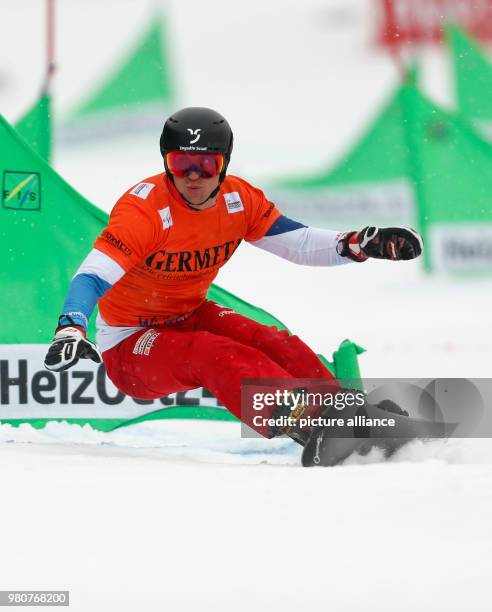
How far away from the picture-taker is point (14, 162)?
509 centimetres

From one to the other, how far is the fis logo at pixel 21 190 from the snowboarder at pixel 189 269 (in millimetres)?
777

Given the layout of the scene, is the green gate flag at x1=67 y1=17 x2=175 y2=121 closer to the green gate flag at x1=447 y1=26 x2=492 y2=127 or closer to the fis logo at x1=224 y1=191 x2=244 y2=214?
the green gate flag at x1=447 y1=26 x2=492 y2=127

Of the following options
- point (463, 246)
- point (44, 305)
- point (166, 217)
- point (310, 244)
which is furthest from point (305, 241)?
point (463, 246)

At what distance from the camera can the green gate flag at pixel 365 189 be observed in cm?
1284

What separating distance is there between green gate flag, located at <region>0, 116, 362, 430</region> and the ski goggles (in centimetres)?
106

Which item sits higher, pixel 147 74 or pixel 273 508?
pixel 147 74

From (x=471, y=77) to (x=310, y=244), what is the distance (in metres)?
8.55

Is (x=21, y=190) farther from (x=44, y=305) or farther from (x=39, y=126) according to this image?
(x=39, y=126)

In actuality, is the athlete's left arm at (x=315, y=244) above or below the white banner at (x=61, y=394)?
above

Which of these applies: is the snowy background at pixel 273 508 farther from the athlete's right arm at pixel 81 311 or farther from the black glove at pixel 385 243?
the black glove at pixel 385 243

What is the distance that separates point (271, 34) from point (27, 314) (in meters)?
30.3

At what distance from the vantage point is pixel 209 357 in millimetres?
4117

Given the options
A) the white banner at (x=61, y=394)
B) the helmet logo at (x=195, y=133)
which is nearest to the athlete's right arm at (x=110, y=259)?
the helmet logo at (x=195, y=133)

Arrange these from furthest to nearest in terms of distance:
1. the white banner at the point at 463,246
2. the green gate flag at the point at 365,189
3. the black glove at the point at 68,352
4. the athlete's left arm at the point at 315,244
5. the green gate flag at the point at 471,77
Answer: the green gate flag at the point at 365,189 < the green gate flag at the point at 471,77 < the white banner at the point at 463,246 < the athlete's left arm at the point at 315,244 < the black glove at the point at 68,352
